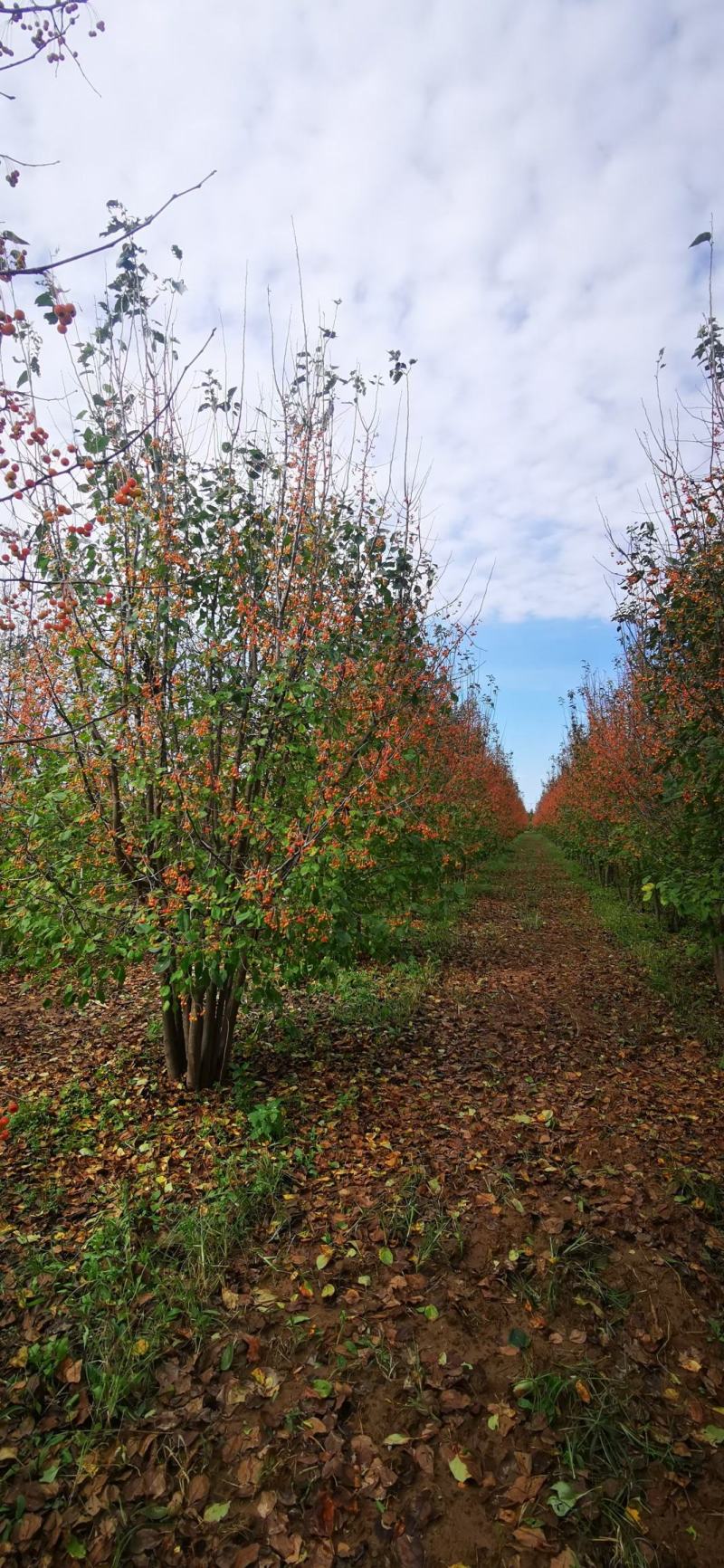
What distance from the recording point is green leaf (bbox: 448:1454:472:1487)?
7.22 ft

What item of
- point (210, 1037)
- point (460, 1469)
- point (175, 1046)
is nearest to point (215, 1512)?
point (460, 1469)

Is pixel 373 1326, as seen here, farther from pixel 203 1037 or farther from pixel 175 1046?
pixel 175 1046

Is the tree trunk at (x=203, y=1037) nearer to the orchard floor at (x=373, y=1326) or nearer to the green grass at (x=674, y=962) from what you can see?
the orchard floor at (x=373, y=1326)

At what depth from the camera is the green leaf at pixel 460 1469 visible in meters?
2.20

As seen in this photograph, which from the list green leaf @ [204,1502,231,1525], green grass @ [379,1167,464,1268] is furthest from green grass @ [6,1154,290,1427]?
green grass @ [379,1167,464,1268]

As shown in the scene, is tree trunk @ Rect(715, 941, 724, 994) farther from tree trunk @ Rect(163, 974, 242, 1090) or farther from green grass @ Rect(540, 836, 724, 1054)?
tree trunk @ Rect(163, 974, 242, 1090)

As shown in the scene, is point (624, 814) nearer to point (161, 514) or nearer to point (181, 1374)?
point (161, 514)

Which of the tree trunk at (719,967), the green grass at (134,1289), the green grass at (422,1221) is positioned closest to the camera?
the green grass at (134,1289)

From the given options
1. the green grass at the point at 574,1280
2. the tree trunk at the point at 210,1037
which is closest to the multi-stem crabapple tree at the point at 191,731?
the tree trunk at the point at 210,1037

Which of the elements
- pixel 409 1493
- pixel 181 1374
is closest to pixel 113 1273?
pixel 181 1374

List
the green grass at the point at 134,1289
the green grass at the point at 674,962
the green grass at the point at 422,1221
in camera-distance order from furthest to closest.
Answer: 1. the green grass at the point at 674,962
2. the green grass at the point at 422,1221
3. the green grass at the point at 134,1289

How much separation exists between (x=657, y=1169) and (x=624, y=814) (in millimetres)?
5686

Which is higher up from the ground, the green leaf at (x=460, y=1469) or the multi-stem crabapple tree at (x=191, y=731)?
the multi-stem crabapple tree at (x=191, y=731)

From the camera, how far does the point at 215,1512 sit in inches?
83.4
